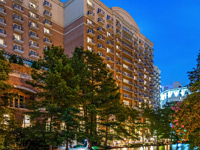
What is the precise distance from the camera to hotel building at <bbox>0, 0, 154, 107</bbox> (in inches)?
1930

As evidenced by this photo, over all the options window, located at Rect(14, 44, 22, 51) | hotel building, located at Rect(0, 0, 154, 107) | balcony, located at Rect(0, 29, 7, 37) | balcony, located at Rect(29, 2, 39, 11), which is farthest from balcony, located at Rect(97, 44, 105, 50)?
balcony, located at Rect(0, 29, 7, 37)

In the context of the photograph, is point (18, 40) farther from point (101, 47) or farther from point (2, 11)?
point (101, 47)

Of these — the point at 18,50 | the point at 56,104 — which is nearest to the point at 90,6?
the point at 18,50

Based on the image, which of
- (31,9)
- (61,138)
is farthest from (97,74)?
(31,9)

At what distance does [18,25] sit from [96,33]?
21.9 meters

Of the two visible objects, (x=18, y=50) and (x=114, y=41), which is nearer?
(x=18, y=50)

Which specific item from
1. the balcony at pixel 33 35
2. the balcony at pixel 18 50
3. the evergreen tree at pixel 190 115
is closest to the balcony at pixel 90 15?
the balcony at pixel 33 35

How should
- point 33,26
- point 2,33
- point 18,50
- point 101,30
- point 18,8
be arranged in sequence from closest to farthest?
point 2,33 → point 18,50 → point 18,8 → point 33,26 → point 101,30

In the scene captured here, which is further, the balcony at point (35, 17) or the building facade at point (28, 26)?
the balcony at point (35, 17)

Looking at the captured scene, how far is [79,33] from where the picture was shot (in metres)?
57.9

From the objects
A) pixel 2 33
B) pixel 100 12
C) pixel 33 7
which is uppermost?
pixel 100 12

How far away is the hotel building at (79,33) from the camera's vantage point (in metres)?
49.0

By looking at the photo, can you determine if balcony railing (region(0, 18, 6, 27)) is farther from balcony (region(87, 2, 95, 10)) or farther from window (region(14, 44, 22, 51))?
balcony (region(87, 2, 95, 10))

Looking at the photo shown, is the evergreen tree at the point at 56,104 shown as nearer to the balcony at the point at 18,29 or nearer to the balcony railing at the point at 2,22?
the balcony railing at the point at 2,22
